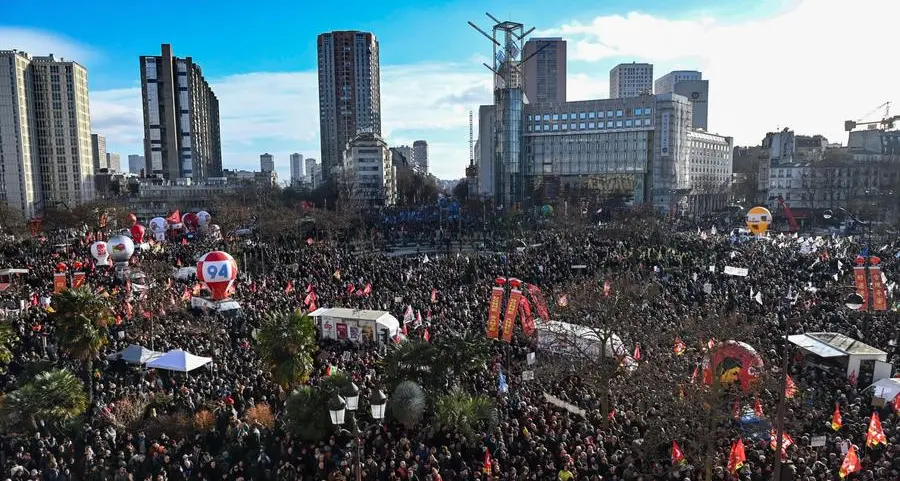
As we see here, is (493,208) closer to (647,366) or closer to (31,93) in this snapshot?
(647,366)

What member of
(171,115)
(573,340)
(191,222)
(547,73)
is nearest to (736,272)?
(573,340)

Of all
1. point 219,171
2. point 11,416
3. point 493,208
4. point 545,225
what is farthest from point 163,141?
point 11,416

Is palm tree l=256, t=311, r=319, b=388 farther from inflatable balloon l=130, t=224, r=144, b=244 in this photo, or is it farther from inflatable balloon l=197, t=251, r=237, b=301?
inflatable balloon l=130, t=224, r=144, b=244

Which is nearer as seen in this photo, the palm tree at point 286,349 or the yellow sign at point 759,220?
the palm tree at point 286,349

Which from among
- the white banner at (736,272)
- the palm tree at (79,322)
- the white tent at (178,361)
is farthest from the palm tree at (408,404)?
the white banner at (736,272)

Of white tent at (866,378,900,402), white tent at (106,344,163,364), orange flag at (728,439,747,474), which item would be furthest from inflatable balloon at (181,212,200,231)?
white tent at (866,378,900,402)

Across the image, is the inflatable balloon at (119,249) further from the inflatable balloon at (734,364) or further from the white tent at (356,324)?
the inflatable balloon at (734,364)

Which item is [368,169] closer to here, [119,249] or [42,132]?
[42,132]
